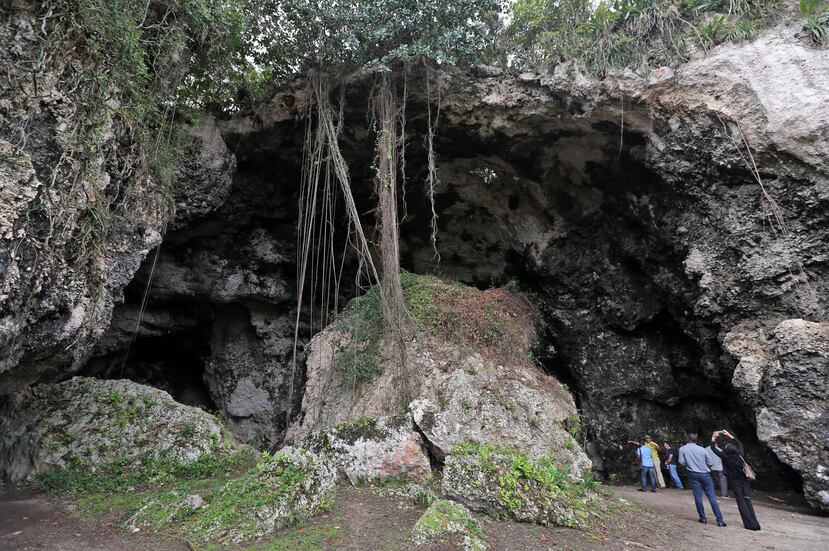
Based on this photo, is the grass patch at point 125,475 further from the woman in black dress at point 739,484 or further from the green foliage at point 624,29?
the green foliage at point 624,29

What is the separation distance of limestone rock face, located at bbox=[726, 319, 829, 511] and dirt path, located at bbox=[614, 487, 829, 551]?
1.63 feet

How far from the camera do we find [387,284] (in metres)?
6.41

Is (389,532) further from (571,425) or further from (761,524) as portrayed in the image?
(761,524)

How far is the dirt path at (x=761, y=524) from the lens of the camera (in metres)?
4.20

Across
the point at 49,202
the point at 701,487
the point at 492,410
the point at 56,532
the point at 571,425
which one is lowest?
the point at 56,532

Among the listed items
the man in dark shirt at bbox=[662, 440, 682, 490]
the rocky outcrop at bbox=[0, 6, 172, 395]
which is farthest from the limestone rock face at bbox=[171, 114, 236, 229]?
the man in dark shirt at bbox=[662, 440, 682, 490]

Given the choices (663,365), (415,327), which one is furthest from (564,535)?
(663,365)

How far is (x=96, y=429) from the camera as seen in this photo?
20.3ft

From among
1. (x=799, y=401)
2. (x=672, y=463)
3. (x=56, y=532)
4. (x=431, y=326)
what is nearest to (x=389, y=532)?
(x=56, y=532)

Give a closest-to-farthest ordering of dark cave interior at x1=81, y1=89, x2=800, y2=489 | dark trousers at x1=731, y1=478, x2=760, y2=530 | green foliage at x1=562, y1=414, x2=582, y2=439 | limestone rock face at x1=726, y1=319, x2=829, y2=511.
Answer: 1. dark trousers at x1=731, y1=478, x2=760, y2=530
2. limestone rock face at x1=726, y1=319, x2=829, y2=511
3. green foliage at x1=562, y1=414, x2=582, y2=439
4. dark cave interior at x1=81, y1=89, x2=800, y2=489

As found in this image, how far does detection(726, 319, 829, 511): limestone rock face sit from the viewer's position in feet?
17.6

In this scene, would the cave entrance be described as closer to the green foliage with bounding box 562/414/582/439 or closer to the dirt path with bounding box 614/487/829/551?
the green foliage with bounding box 562/414/582/439

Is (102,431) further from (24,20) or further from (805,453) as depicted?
(805,453)

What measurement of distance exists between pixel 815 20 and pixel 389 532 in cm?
800
